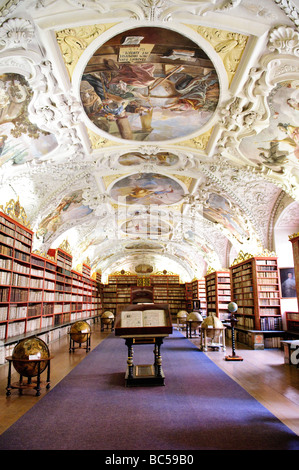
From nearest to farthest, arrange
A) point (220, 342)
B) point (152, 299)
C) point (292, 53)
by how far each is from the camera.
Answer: point (292, 53)
point (220, 342)
point (152, 299)

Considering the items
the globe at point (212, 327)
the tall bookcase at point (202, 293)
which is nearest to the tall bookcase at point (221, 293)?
the tall bookcase at point (202, 293)

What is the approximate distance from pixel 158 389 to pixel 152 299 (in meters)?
24.7

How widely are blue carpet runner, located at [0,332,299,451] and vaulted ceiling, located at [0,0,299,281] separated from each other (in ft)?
20.1

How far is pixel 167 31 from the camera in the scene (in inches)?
225

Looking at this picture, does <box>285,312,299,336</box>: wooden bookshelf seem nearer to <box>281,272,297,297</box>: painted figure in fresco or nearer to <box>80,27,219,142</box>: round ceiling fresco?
<box>281,272,297,297</box>: painted figure in fresco

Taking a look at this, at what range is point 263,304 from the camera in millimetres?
12336

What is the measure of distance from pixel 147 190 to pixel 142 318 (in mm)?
7950

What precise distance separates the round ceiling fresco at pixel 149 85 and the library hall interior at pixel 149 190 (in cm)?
4

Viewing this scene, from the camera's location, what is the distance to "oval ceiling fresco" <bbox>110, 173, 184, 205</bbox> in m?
12.6

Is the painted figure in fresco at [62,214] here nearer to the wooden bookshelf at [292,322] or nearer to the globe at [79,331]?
the globe at [79,331]

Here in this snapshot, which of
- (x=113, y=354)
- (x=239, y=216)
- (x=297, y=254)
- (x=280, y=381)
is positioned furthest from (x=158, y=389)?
(x=239, y=216)

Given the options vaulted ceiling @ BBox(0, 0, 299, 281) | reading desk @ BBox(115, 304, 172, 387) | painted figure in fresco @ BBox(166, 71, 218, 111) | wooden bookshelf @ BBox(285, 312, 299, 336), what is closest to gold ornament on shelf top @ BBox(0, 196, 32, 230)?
vaulted ceiling @ BBox(0, 0, 299, 281)

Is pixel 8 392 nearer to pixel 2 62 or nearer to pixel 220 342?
pixel 2 62

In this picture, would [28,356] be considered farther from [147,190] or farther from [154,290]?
[154,290]
